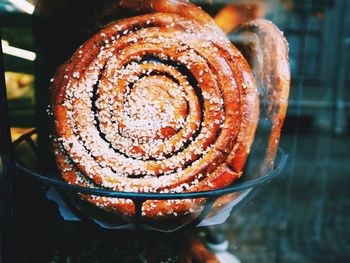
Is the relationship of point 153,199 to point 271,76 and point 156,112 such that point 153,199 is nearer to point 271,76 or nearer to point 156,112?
point 156,112

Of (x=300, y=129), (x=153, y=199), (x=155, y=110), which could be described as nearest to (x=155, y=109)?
(x=155, y=110)

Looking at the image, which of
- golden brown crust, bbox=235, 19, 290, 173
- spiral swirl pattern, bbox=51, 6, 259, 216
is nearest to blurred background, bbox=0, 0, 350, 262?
golden brown crust, bbox=235, 19, 290, 173

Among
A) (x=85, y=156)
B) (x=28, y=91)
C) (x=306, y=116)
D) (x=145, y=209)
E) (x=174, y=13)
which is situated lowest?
(x=306, y=116)

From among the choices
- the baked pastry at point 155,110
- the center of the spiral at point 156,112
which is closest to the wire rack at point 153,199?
the baked pastry at point 155,110

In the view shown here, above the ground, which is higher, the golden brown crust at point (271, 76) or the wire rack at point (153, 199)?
the golden brown crust at point (271, 76)

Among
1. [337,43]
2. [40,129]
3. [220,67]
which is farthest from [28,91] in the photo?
[337,43]

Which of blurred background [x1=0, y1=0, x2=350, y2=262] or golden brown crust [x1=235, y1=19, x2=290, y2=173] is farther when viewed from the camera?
blurred background [x1=0, y1=0, x2=350, y2=262]

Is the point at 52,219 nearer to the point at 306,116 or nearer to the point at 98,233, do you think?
the point at 98,233

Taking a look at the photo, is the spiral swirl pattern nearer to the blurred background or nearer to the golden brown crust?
the golden brown crust

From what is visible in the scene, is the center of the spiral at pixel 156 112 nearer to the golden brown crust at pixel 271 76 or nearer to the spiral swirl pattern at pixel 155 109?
the spiral swirl pattern at pixel 155 109
